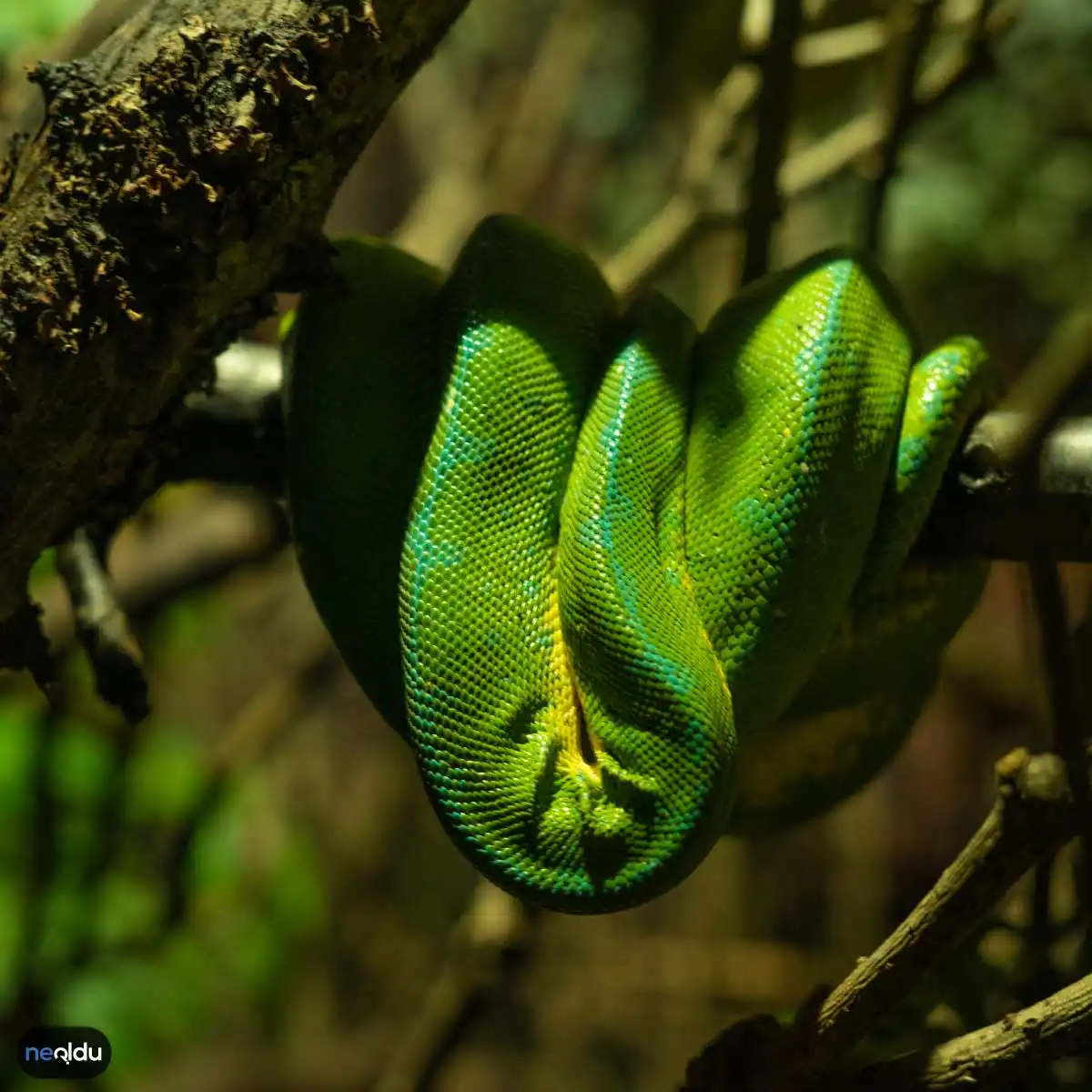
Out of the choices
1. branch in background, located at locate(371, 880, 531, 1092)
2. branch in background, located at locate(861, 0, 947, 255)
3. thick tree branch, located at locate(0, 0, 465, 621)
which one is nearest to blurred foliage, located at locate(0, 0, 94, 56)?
thick tree branch, located at locate(0, 0, 465, 621)

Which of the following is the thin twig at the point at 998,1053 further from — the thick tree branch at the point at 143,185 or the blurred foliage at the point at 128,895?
the blurred foliage at the point at 128,895

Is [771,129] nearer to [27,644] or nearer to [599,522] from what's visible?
[599,522]

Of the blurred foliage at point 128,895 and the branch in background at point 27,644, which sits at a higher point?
the branch in background at point 27,644

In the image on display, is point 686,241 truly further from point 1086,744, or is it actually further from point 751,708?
point 1086,744

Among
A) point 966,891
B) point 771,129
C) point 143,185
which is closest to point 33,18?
point 143,185

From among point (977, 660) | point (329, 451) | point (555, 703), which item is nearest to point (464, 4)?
point (329, 451)

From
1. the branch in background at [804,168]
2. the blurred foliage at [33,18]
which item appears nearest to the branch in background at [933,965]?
the branch in background at [804,168]
